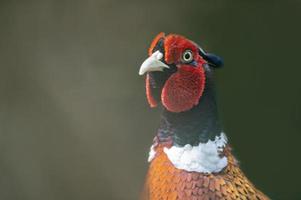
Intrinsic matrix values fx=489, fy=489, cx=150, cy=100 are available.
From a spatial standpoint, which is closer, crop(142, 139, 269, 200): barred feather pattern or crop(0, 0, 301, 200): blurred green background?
crop(142, 139, 269, 200): barred feather pattern

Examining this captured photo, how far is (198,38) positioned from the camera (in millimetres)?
1774

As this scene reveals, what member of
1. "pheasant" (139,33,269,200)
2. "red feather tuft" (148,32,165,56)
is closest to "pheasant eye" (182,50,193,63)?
"pheasant" (139,33,269,200)

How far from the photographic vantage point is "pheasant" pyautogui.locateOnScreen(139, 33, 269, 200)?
1.67 meters

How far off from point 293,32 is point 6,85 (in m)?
1.12

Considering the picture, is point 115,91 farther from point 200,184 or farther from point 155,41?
point 200,184

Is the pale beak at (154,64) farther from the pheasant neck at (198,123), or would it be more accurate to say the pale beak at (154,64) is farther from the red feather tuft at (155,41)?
the pheasant neck at (198,123)

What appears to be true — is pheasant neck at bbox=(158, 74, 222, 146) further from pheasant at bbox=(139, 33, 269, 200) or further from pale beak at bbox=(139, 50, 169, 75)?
pale beak at bbox=(139, 50, 169, 75)

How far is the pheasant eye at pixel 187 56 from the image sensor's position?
168 cm

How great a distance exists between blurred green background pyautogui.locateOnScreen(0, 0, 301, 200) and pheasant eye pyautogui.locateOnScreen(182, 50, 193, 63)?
9 centimetres

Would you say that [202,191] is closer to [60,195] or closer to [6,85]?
[60,195]

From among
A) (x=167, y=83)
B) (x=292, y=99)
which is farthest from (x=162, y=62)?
(x=292, y=99)

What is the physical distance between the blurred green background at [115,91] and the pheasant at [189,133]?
5 centimetres

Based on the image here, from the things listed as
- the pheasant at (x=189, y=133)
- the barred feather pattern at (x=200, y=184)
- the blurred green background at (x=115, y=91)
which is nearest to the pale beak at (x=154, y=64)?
the pheasant at (x=189, y=133)

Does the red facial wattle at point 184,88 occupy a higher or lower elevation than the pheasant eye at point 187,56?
lower
